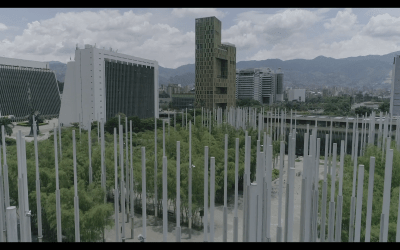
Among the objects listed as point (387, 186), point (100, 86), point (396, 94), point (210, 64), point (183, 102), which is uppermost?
point (210, 64)

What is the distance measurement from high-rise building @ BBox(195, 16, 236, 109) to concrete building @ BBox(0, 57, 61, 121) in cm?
3190

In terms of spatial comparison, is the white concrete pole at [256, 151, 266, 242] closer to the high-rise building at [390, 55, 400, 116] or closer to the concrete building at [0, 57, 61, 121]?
the high-rise building at [390, 55, 400, 116]

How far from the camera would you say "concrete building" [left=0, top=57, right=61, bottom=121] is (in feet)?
191

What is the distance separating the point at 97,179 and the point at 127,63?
43.3 m

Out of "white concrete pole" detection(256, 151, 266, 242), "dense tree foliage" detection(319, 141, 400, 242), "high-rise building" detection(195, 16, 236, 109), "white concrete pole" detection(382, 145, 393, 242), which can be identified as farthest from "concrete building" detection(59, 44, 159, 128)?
"white concrete pole" detection(382, 145, 393, 242)

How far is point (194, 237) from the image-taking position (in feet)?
45.3

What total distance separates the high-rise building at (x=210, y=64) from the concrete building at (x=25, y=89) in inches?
1256

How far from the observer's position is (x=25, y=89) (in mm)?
61906

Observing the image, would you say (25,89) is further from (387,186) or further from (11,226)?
(387,186)

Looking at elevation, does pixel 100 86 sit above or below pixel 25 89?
above

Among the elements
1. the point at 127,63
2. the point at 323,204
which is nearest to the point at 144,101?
the point at 127,63

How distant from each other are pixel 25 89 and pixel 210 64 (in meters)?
35.9

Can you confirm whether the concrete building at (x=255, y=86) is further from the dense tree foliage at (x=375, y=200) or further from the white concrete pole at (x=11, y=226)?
the white concrete pole at (x=11, y=226)

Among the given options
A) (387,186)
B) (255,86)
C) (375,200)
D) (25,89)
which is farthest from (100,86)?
(255,86)
